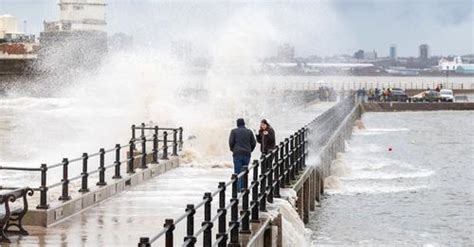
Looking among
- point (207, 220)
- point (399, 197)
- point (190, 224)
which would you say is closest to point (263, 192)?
point (207, 220)

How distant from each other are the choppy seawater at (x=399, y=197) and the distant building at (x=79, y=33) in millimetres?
58808

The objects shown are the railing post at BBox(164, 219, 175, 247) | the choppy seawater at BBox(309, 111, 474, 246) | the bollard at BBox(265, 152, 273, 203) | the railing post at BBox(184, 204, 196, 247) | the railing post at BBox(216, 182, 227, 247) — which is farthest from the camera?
the choppy seawater at BBox(309, 111, 474, 246)

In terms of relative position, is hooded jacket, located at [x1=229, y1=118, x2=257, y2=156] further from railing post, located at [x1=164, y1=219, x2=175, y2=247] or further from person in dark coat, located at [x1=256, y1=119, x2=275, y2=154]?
railing post, located at [x1=164, y1=219, x2=175, y2=247]

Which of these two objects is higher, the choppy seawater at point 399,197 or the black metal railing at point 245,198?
the black metal railing at point 245,198

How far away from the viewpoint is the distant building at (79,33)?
120812mm

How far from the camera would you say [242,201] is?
14.7 m

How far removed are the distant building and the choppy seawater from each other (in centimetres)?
5881

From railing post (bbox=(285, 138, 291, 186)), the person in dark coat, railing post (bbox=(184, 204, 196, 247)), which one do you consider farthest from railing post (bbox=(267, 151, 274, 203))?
railing post (bbox=(184, 204, 196, 247))

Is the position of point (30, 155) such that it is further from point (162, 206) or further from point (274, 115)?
point (162, 206)

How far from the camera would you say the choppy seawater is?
85.4 ft

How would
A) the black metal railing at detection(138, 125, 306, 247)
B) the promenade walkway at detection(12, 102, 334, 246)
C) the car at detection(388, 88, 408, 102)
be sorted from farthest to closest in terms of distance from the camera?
1. the car at detection(388, 88, 408, 102)
2. the promenade walkway at detection(12, 102, 334, 246)
3. the black metal railing at detection(138, 125, 306, 247)

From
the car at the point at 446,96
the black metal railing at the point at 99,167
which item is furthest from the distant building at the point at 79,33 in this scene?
the black metal railing at the point at 99,167

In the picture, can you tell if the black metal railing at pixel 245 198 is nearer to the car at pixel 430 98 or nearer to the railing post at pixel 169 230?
the railing post at pixel 169 230

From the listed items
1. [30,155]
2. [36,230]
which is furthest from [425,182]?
[36,230]
